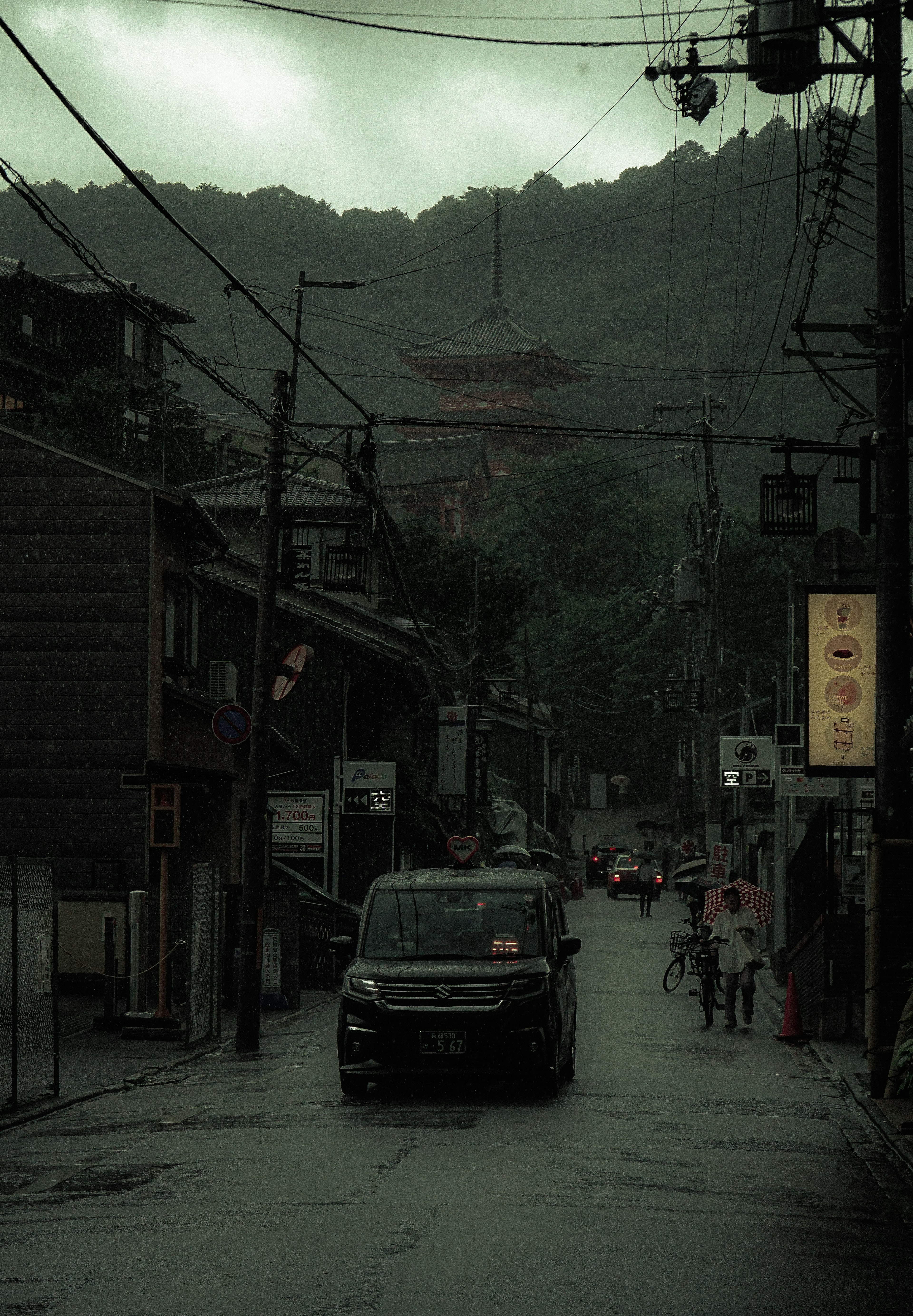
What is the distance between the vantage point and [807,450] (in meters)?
18.0

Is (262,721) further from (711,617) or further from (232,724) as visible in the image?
(711,617)

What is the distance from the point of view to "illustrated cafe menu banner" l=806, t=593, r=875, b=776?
18828 mm

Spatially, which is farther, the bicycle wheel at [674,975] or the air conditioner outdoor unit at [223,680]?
the air conditioner outdoor unit at [223,680]

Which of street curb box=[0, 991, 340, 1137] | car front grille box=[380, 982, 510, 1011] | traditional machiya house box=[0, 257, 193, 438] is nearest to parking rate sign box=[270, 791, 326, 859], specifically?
street curb box=[0, 991, 340, 1137]

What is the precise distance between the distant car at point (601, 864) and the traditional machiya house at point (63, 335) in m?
39.0

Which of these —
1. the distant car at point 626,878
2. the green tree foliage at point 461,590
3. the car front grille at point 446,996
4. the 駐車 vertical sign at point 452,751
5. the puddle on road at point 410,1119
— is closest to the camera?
the puddle on road at point 410,1119

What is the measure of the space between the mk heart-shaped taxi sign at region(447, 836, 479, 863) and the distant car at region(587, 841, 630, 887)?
43875 millimetres

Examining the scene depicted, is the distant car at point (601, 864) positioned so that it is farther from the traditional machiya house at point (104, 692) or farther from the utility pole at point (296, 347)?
the utility pole at point (296, 347)

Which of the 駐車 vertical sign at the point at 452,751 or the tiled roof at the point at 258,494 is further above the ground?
the tiled roof at the point at 258,494

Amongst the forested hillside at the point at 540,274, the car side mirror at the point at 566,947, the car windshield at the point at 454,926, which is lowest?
the car side mirror at the point at 566,947

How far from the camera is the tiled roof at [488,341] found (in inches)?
3568

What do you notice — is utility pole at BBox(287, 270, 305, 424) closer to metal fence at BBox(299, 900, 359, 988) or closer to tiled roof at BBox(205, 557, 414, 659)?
metal fence at BBox(299, 900, 359, 988)

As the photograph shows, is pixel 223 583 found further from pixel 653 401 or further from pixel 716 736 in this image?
pixel 653 401

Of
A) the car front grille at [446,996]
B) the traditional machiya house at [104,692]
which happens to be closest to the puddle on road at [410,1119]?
the car front grille at [446,996]
